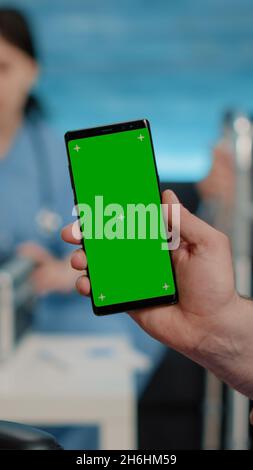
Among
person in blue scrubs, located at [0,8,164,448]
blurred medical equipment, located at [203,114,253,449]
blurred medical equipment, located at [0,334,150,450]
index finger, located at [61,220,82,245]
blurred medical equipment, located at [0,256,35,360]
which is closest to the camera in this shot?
index finger, located at [61,220,82,245]

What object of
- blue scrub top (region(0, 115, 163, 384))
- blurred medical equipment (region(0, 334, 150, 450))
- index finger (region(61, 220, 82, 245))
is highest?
blue scrub top (region(0, 115, 163, 384))

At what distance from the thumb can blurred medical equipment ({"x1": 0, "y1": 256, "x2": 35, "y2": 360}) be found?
3.07 feet

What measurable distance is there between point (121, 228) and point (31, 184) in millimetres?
1668

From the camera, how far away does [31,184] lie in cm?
227

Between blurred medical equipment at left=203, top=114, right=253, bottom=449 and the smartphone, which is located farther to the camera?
blurred medical equipment at left=203, top=114, right=253, bottom=449

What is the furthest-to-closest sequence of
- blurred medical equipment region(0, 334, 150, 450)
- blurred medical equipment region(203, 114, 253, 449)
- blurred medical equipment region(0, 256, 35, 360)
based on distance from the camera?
1. blurred medical equipment region(203, 114, 253, 449)
2. blurred medical equipment region(0, 256, 35, 360)
3. blurred medical equipment region(0, 334, 150, 450)

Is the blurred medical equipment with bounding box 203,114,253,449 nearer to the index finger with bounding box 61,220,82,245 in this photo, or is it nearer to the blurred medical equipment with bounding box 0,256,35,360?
the blurred medical equipment with bounding box 0,256,35,360

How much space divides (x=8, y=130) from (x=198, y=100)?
68cm

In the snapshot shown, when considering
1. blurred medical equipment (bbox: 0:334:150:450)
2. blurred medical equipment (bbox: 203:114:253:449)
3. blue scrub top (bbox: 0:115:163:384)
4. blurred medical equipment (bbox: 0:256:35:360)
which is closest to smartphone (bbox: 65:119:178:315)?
blurred medical equipment (bbox: 0:334:150:450)

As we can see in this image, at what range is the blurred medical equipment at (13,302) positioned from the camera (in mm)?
1545

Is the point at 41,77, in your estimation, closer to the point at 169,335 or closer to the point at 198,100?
the point at 198,100

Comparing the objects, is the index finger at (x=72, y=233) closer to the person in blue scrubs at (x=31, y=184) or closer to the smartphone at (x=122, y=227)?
the smartphone at (x=122, y=227)

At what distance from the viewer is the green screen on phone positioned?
613mm

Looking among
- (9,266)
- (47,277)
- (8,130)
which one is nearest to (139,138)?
(9,266)
